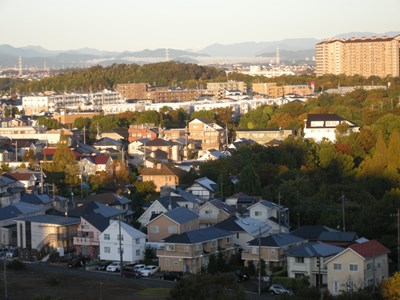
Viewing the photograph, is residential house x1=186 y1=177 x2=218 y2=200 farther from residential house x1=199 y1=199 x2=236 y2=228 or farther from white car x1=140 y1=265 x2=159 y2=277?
white car x1=140 y1=265 x2=159 y2=277

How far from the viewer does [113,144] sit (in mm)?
19109

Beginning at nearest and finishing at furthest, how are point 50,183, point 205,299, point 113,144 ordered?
1. point 205,299
2. point 50,183
3. point 113,144

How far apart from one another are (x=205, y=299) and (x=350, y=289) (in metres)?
1.54

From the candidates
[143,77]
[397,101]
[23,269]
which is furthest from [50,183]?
[143,77]

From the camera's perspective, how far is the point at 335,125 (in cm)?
Answer: 1941

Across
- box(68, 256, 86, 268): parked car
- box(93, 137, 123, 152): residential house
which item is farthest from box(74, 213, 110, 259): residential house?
box(93, 137, 123, 152): residential house

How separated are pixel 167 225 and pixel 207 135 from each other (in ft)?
35.4

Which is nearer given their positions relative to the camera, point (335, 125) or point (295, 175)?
point (295, 175)

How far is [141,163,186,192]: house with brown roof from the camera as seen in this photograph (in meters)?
13.9

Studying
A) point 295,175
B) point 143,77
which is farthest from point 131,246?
point 143,77

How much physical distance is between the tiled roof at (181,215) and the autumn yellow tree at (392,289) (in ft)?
9.95

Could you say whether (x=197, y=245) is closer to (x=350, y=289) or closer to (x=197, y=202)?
(x=350, y=289)

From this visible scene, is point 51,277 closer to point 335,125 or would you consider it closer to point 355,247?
point 355,247

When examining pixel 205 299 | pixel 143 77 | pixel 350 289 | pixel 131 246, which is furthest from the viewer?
pixel 143 77
